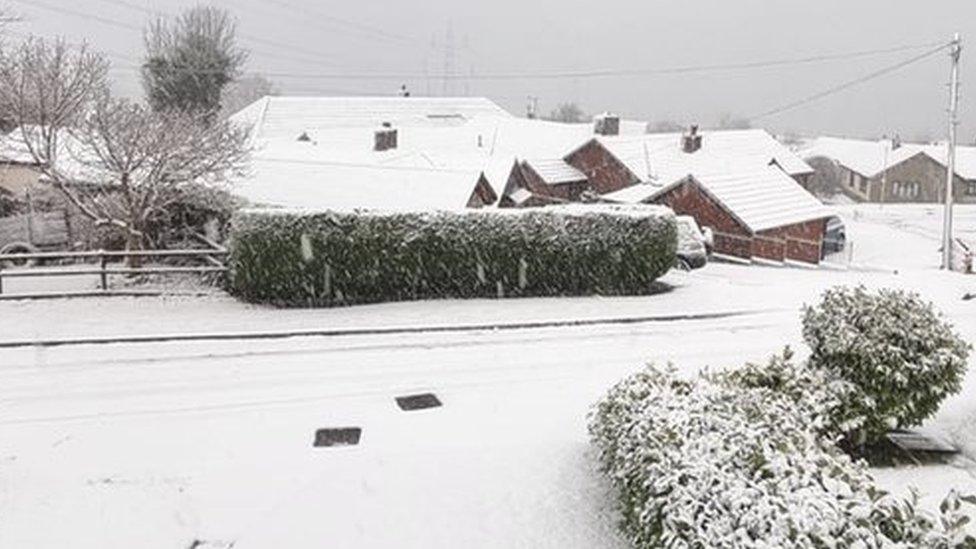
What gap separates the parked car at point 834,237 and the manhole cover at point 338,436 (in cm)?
3335

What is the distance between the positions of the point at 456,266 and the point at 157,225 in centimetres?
902

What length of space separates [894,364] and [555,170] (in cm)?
3094

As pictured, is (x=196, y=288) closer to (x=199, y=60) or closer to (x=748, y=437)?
(x=748, y=437)

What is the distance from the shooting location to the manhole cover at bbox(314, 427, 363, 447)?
8023 millimetres

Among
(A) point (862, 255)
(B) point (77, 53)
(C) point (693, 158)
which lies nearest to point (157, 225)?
(B) point (77, 53)

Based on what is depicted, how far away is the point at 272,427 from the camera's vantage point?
27.9 ft

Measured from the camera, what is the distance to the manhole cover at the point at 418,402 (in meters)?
9.16

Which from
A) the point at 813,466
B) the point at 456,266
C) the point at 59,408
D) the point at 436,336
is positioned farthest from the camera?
the point at 456,266

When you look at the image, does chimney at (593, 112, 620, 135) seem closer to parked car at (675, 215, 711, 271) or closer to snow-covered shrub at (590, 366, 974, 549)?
parked car at (675, 215, 711, 271)

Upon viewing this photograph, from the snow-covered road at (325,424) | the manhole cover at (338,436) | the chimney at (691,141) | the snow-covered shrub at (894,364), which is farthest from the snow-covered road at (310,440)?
the chimney at (691,141)

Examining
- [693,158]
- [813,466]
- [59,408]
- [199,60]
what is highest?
[199,60]

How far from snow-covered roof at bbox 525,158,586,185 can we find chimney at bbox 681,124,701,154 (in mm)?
4868

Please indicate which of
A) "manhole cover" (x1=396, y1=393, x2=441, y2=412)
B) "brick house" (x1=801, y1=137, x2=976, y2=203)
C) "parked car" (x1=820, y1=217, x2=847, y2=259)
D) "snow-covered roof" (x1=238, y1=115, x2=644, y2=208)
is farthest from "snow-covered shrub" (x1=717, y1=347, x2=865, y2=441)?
"brick house" (x1=801, y1=137, x2=976, y2=203)

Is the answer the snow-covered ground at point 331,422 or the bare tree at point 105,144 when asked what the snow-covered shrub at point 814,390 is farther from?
the bare tree at point 105,144
